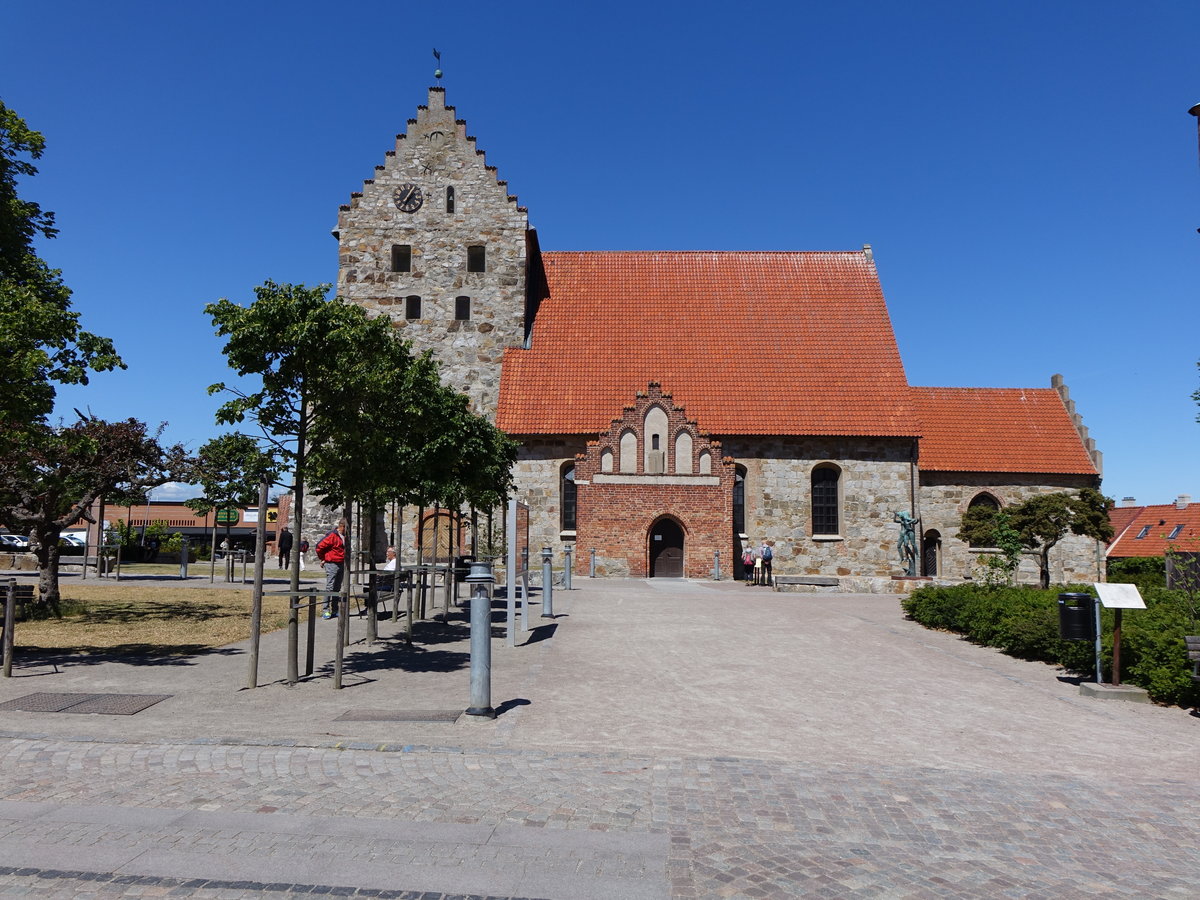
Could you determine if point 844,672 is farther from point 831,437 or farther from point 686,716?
point 831,437

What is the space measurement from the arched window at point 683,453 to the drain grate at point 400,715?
21187 millimetres

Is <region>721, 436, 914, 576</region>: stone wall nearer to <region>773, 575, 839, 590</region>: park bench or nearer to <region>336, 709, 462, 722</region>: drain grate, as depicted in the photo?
<region>773, 575, 839, 590</region>: park bench

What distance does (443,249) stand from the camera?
32.7 m

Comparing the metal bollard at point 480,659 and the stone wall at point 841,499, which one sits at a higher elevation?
the stone wall at point 841,499

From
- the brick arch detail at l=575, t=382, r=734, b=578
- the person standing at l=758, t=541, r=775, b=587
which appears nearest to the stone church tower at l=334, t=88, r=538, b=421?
the brick arch detail at l=575, t=382, r=734, b=578

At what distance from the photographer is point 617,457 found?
2911 cm

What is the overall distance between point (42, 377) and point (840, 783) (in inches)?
437

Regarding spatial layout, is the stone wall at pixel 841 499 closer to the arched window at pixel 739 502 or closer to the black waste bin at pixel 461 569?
the arched window at pixel 739 502

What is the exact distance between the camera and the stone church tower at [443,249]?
1277 inches

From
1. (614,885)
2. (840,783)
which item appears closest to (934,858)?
(840,783)

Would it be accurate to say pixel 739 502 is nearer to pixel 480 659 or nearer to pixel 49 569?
pixel 49 569

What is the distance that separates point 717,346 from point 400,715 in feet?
88.0

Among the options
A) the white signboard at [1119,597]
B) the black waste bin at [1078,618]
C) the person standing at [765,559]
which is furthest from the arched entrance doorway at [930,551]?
the white signboard at [1119,597]

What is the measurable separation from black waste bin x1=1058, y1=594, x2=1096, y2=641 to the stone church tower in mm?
24211
